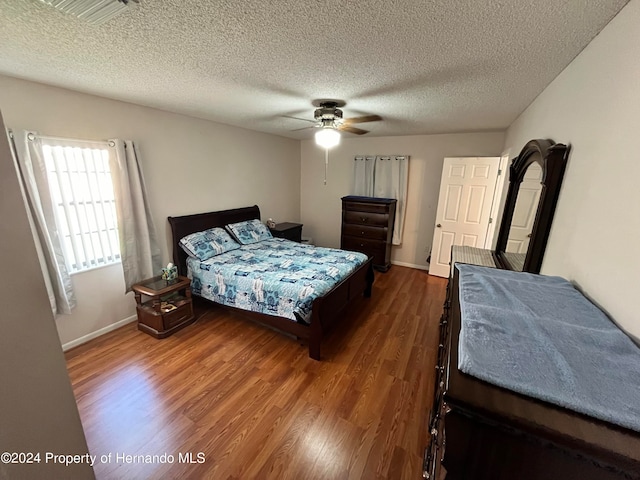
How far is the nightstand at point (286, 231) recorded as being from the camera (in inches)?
173

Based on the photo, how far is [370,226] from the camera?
446 centimetres

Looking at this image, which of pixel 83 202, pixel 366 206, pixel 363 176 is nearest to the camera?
pixel 83 202

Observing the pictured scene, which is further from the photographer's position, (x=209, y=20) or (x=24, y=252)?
(x=209, y=20)

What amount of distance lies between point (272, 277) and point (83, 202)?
190 centimetres

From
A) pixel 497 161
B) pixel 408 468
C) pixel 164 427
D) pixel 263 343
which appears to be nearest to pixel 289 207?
pixel 263 343

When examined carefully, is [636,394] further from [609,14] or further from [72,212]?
[72,212]

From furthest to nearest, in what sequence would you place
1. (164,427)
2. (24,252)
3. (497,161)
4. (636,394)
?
(497,161)
(164,427)
(24,252)
(636,394)

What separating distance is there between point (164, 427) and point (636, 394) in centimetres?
222

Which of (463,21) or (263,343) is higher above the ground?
(463,21)

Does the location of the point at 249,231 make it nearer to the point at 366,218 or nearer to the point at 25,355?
the point at 366,218

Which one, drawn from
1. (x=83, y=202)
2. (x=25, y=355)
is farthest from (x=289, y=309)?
(x=83, y=202)

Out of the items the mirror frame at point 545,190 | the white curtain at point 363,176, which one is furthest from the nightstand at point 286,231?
the mirror frame at point 545,190

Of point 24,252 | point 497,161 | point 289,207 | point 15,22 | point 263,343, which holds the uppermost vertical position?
point 15,22

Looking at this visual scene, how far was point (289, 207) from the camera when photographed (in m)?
5.26
